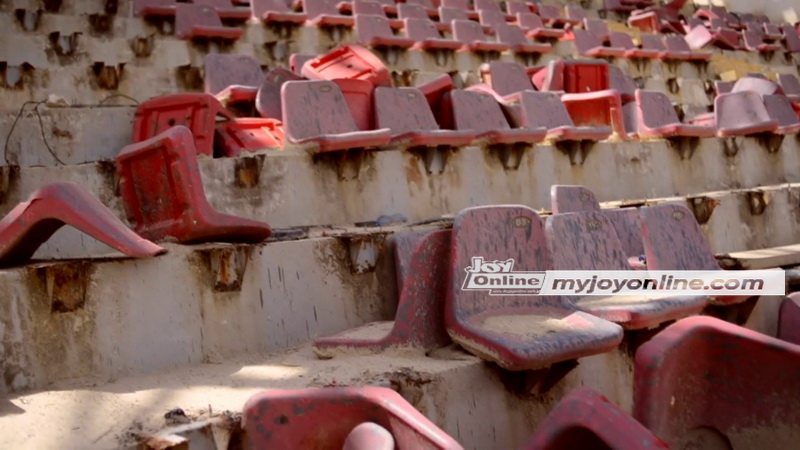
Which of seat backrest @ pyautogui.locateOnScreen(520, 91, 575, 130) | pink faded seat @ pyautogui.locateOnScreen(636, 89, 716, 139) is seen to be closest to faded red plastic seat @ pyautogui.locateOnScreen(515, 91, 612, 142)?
seat backrest @ pyautogui.locateOnScreen(520, 91, 575, 130)

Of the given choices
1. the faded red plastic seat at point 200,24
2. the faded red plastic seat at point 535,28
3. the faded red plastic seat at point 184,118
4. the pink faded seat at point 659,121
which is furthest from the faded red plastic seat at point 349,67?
the faded red plastic seat at point 535,28

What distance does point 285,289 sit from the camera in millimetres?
2537

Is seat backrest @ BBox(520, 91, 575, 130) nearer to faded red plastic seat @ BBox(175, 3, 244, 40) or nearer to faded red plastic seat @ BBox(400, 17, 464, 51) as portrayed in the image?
faded red plastic seat @ BBox(400, 17, 464, 51)

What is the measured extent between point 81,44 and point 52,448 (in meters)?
3.60

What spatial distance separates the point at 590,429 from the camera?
1.62 meters

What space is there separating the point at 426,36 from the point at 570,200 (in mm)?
3541

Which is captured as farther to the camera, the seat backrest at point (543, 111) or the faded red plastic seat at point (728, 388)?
the seat backrest at point (543, 111)

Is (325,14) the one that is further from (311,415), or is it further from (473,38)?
(311,415)

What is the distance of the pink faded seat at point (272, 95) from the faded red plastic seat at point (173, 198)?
1386 millimetres

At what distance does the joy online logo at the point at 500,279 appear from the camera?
2461 millimetres

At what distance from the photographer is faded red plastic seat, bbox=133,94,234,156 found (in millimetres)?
3260

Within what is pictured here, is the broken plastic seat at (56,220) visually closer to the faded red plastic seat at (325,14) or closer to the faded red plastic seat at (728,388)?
the faded red plastic seat at (728,388)

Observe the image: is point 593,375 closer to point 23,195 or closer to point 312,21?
point 23,195

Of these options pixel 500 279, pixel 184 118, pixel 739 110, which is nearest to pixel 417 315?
pixel 500 279
